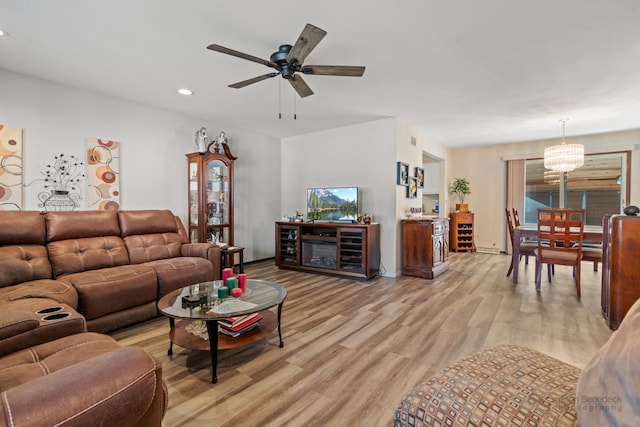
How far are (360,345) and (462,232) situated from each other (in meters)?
5.36

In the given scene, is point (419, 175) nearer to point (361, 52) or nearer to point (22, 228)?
point (361, 52)

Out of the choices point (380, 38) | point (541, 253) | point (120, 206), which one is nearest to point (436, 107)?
point (380, 38)

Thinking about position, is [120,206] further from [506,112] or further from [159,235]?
[506,112]

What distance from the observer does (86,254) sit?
284cm

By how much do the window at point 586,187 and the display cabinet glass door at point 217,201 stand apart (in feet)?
20.7

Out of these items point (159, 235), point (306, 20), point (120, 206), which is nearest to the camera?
point (306, 20)

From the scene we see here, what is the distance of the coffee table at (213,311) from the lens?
6.05 feet

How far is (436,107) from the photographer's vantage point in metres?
4.00

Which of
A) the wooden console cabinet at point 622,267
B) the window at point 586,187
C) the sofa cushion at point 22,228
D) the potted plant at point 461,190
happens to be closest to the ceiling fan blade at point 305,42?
the sofa cushion at point 22,228

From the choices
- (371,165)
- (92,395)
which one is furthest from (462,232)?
(92,395)

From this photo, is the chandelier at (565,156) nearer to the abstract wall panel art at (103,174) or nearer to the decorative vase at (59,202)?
the abstract wall panel art at (103,174)

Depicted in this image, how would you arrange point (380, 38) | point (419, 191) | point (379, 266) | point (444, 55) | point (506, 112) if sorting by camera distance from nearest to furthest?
point (380, 38), point (444, 55), point (506, 112), point (379, 266), point (419, 191)

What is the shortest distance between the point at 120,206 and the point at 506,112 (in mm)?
5511

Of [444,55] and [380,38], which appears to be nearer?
[380,38]
